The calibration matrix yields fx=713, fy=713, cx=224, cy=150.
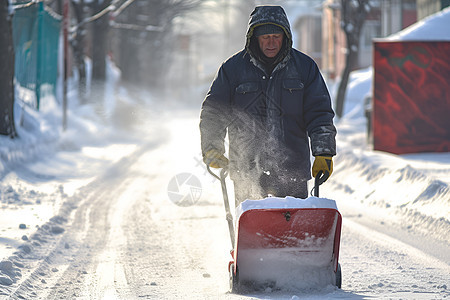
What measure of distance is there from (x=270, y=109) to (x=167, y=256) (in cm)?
196

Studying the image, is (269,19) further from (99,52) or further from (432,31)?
(99,52)

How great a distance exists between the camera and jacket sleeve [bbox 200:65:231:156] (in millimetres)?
4699

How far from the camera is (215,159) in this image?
4.64m

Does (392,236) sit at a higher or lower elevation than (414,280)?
lower

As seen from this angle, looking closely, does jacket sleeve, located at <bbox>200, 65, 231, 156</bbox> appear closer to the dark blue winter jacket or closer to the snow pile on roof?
the dark blue winter jacket

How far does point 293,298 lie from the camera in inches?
164

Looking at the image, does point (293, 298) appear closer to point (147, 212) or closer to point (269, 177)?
point (269, 177)

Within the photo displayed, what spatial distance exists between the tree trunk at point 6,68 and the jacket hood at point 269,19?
8027mm

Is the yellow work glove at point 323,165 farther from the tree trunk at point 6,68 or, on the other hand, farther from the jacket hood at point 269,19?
the tree trunk at point 6,68

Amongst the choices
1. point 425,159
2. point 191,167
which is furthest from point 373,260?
point 191,167

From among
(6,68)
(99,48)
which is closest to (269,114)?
(6,68)

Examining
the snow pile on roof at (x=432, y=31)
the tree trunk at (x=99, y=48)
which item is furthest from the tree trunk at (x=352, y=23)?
the tree trunk at (x=99, y=48)

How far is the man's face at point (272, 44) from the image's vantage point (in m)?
4.55

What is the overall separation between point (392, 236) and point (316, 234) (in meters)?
2.61
